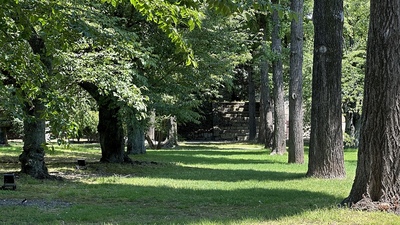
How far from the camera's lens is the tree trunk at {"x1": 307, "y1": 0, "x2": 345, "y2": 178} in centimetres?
1244

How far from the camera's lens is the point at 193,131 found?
161ft

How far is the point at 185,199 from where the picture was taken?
10.1m

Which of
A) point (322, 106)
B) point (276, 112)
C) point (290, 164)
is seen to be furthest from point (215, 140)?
point (322, 106)

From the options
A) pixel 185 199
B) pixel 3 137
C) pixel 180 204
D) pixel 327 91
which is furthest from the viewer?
pixel 3 137

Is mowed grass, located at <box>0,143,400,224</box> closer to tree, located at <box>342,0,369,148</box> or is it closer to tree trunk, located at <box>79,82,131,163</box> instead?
tree trunk, located at <box>79,82,131,163</box>

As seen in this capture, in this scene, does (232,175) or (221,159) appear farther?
(221,159)

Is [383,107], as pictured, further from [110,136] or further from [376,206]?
[110,136]

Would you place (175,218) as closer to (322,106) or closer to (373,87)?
(373,87)

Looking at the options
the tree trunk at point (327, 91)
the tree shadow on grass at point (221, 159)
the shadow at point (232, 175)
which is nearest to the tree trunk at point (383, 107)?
the tree trunk at point (327, 91)

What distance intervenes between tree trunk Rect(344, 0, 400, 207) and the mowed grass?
50cm

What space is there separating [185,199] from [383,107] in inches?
163

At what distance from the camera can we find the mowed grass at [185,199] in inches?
297

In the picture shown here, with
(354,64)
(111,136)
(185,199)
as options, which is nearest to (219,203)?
(185,199)

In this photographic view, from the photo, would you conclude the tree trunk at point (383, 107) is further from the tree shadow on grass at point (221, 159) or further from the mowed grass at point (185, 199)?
the tree shadow on grass at point (221, 159)
